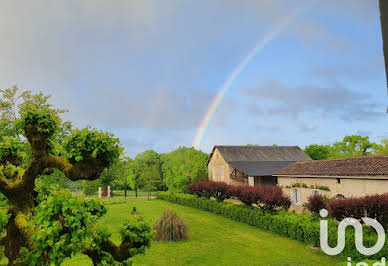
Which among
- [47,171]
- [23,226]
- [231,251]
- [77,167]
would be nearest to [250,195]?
[231,251]

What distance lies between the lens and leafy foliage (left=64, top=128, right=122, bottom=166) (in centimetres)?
416

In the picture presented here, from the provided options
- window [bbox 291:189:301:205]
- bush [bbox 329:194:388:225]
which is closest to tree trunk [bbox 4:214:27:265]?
bush [bbox 329:194:388:225]

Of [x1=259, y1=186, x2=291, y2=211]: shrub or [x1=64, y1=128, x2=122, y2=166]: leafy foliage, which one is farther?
[x1=259, y1=186, x2=291, y2=211]: shrub

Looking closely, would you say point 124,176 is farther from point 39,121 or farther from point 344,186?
point 39,121

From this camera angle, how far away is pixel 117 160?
4.39m

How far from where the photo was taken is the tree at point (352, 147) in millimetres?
72500

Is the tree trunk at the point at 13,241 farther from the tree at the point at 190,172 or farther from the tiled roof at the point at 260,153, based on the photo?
the tree at the point at 190,172

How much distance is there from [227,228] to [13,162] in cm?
1683

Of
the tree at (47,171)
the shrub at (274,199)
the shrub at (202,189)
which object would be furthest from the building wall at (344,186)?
the tree at (47,171)

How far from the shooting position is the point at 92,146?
4.15m

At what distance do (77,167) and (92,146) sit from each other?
0.44 metres

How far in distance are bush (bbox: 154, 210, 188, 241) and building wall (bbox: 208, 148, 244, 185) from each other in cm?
1979

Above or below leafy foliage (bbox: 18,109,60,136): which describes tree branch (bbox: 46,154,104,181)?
below

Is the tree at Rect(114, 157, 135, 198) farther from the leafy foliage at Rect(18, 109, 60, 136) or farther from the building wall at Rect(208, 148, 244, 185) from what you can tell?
the leafy foliage at Rect(18, 109, 60, 136)
